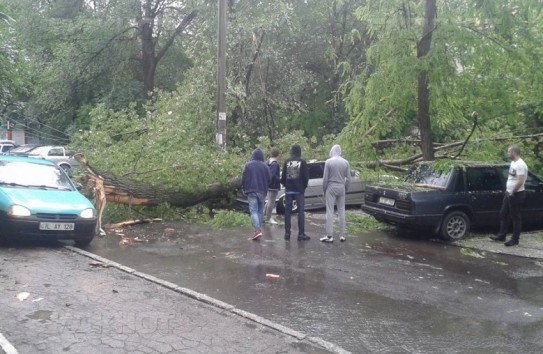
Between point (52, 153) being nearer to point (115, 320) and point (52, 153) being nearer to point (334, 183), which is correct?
point (334, 183)

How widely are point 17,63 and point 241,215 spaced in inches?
462

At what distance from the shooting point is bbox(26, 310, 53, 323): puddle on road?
6.04 m

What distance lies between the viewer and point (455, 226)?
38.5ft

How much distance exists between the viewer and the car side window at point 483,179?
11.9 m

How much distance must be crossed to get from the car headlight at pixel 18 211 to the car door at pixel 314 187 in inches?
320

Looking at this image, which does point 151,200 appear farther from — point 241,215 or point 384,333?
point 384,333

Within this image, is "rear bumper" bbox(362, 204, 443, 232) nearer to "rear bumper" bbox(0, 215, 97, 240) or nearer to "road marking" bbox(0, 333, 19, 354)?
"rear bumper" bbox(0, 215, 97, 240)

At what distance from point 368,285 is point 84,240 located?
516 centimetres

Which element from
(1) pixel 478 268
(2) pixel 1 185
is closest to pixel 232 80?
(2) pixel 1 185

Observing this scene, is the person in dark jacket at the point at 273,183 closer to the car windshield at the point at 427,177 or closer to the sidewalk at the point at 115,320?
the car windshield at the point at 427,177

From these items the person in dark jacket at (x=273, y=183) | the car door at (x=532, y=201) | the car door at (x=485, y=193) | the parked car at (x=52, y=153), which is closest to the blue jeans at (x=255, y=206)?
the person in dark jacket at (x=273, y=183)

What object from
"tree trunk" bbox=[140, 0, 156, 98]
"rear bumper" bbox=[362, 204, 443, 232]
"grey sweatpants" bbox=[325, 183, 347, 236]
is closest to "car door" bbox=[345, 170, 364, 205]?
"rear bumper" bbox=[362, 204, 443, 232]

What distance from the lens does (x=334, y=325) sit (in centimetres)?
624

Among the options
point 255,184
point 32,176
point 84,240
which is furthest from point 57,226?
point 255,184
